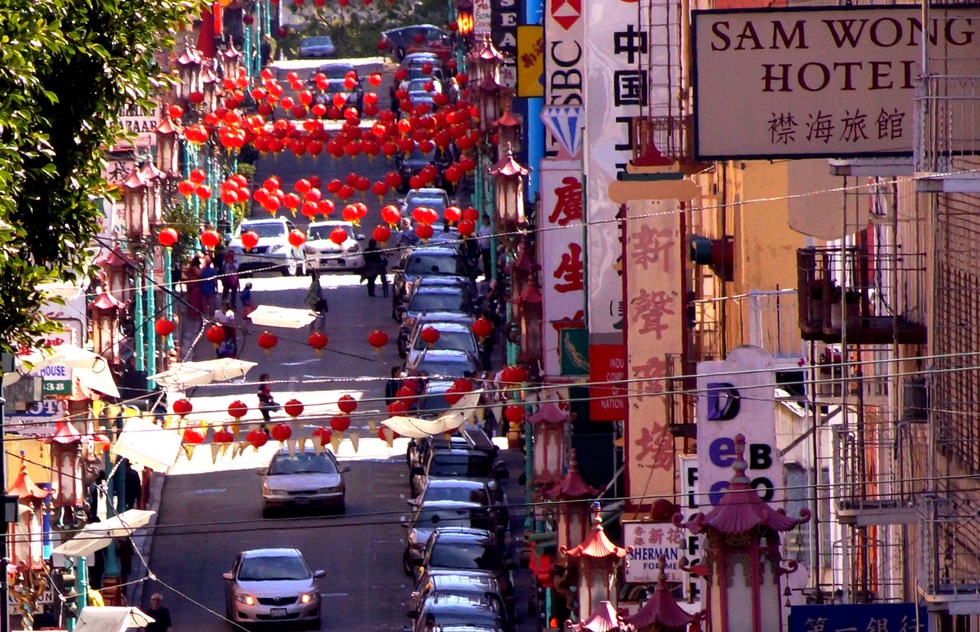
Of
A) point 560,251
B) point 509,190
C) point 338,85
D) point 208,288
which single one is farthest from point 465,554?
point 338,85

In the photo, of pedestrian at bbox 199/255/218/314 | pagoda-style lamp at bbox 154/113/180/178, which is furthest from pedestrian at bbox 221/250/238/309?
pagoda-style lamp at bbox 154/113/180/178

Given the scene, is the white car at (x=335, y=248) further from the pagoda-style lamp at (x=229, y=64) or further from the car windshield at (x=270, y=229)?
the pagoda-style lamp at (x=229, y=64)

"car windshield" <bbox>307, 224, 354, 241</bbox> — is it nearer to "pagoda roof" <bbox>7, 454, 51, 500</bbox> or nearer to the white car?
the white car

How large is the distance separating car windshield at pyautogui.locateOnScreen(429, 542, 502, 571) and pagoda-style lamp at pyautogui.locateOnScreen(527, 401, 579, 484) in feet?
11.0

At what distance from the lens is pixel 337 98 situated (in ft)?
199

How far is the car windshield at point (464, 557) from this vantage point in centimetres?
A: 3447

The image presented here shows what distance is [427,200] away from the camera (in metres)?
62.6

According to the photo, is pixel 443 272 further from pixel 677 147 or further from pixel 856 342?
pixel 856 342

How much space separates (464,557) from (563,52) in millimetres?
8187

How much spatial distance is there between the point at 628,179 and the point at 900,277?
507cm

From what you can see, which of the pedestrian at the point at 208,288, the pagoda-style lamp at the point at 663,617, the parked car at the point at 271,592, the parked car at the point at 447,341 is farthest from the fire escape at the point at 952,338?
the pedestrian at the point at 208,288

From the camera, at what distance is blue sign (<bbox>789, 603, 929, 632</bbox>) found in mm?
18031

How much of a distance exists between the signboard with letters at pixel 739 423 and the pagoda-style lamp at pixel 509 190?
19091mm

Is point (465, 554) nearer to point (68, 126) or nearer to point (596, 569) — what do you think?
point (596, 569)
